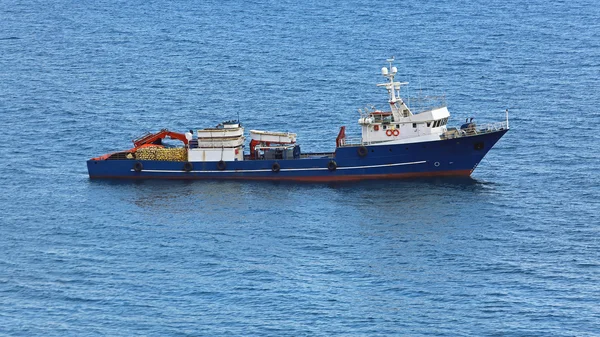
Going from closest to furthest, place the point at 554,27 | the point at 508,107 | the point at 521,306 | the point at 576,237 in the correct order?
the point at 521,306 → the point at 576,237 → the point at 508,107 → the point at 554,27

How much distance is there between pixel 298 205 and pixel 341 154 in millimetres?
10504

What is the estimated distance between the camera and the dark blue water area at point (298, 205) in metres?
97.4

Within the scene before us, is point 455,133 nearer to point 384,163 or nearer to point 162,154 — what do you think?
point 384,163

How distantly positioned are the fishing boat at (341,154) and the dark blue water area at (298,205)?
2.02 metres

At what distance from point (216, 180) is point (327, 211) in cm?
1721

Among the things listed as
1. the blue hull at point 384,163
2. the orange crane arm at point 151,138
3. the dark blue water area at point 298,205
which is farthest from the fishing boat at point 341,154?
the dark blue water area at point 298,205

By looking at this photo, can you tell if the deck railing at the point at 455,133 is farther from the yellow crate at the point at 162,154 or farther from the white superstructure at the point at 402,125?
the yellow crate at the point at 162,154

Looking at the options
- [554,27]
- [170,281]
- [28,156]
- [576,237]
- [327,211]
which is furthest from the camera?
[554,27]

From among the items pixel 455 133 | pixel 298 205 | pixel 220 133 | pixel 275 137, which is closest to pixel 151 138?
pixel 220 133

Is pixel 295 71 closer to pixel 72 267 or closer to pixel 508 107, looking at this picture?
pixel 508 107

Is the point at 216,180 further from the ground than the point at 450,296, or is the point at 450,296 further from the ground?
the point at 216,180

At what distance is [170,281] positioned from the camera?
10312 centimetres

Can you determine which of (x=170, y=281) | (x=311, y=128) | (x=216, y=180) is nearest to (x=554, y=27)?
(x=311, y=128)

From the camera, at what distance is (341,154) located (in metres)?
130
